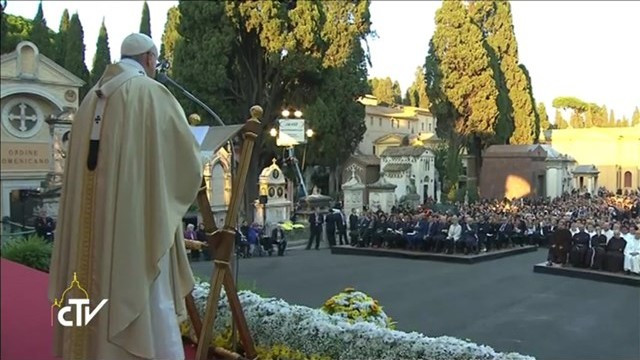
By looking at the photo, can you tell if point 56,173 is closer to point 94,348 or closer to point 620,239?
point 94,348

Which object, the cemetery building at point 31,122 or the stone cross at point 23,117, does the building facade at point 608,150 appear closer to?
the cemetery building at point 31,122

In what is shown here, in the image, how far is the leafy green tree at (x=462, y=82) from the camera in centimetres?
666

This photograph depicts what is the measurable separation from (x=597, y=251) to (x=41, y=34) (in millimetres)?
8090

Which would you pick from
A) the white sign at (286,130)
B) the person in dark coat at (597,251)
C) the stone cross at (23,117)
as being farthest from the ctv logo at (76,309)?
the person in dark coat at (597,251)

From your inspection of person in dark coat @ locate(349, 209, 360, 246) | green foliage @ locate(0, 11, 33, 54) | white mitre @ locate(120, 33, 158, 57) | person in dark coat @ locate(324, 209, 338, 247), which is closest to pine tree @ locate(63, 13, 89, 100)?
green foliage @ locate(0, 11, 33, 54)

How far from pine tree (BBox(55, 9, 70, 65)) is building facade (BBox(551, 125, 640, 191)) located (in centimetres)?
486

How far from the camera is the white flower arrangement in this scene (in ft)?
12.2

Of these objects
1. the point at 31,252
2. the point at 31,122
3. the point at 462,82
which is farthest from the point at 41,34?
the point at 462,82

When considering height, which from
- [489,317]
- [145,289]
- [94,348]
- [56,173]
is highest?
[56,173]

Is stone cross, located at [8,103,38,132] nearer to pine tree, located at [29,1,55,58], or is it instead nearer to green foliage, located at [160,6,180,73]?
pine tree, located at [29,1,55,58]

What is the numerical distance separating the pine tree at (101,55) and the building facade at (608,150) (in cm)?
467

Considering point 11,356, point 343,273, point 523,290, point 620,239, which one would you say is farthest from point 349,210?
point 11,356

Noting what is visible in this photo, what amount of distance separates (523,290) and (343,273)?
9.42ft

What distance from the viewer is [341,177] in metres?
15.1
